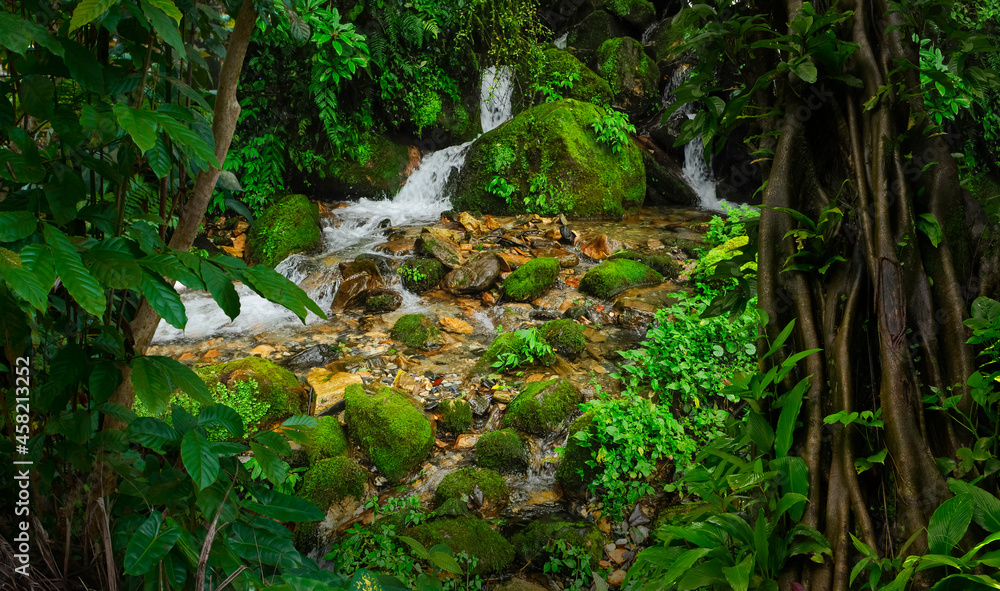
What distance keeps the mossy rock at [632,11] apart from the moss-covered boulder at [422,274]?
1006 cm

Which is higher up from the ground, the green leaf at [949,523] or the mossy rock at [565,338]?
the green leaf at [949,523]

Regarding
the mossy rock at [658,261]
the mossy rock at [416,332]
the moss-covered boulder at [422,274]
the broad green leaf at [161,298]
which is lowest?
the mossy rock at [416,332]

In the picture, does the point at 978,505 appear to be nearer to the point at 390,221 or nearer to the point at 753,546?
the point at 753,546

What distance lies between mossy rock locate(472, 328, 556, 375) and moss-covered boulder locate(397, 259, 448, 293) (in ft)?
6.66

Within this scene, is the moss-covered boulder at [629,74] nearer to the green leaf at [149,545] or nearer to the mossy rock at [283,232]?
the mossy rock at [283,232]

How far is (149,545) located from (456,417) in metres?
3.20

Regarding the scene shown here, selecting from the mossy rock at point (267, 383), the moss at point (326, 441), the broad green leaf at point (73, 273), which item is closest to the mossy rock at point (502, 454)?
the moss at point (326, 441)

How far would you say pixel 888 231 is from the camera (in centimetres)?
173

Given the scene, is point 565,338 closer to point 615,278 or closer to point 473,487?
point 615,278

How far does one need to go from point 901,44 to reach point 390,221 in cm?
825

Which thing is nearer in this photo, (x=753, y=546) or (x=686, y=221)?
(x=753, y=546)

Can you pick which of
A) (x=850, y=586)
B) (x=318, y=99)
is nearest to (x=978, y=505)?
(x=850, y=586)

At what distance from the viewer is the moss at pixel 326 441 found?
3840 millimetres

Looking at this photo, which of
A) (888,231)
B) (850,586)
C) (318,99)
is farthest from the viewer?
(318,99)
